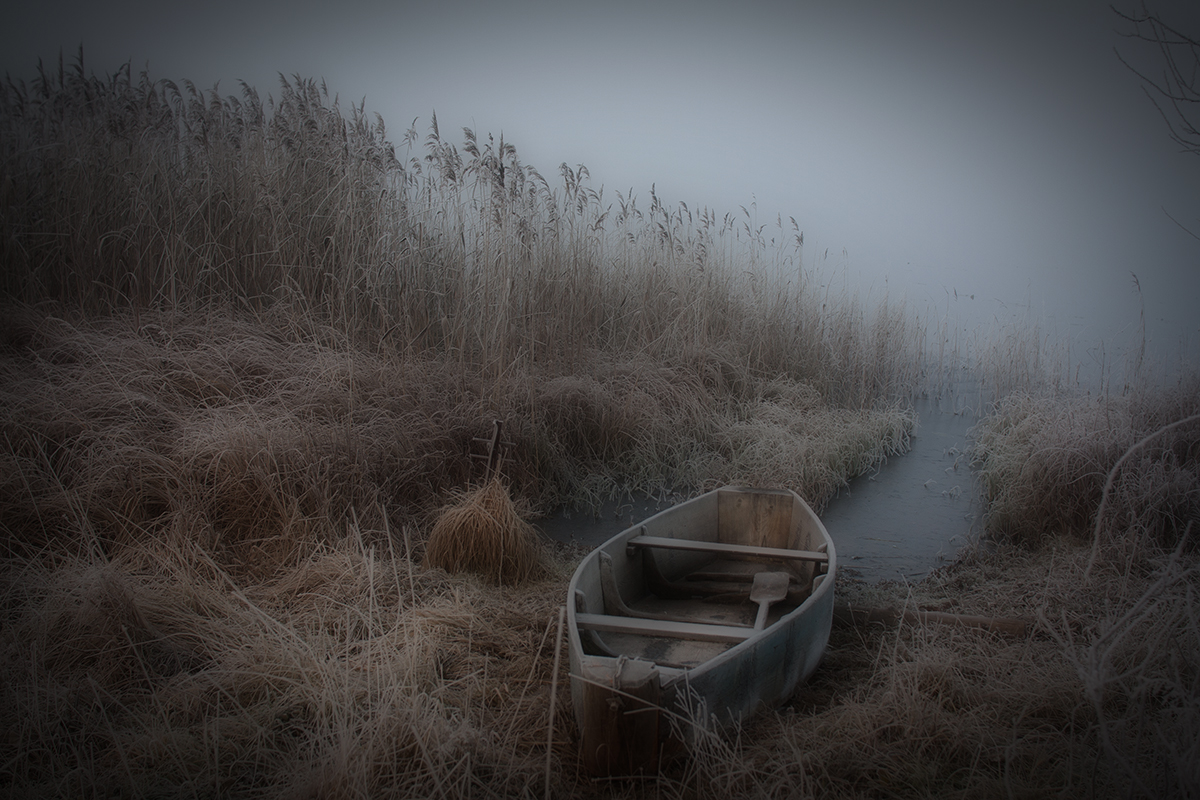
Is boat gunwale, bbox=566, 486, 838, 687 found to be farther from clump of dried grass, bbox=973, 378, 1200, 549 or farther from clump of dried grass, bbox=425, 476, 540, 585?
clump of dried grass, bbox=973, 378, 1200, 549

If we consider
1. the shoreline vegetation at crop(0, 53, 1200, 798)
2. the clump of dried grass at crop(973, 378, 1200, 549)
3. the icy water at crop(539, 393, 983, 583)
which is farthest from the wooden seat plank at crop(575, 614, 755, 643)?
the clump of dried grass at crop(973, 378, 1200, 549)

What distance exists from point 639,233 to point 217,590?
5.29 m

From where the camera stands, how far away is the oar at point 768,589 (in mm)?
2855

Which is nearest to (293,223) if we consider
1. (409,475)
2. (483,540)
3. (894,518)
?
(409,475)

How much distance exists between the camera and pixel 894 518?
15.9 feet

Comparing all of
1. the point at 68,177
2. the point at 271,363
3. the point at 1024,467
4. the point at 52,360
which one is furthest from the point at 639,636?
the point at 68,177

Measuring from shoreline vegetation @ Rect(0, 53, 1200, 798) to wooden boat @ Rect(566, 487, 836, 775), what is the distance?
13 cm

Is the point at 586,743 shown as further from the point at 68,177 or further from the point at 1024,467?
the point at 68,177

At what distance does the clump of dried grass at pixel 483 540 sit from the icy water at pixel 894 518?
0.88 meters

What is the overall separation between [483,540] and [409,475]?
0.72 m

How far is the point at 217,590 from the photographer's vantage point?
268cm

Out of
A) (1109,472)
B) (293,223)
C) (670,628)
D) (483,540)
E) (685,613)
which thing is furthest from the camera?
(293,223)

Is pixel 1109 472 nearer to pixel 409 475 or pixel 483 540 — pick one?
pixel 483 540

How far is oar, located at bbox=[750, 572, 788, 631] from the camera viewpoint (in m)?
2.86
